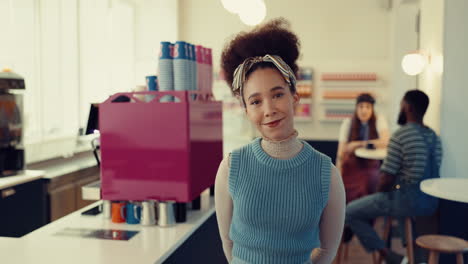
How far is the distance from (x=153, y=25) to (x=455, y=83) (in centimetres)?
424

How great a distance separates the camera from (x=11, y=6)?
3.30 metres

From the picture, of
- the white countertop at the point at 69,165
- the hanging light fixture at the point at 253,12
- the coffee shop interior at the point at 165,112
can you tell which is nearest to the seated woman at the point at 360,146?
the coffee shop interior at the point at 165,112

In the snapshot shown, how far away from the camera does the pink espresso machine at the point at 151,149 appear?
1.91 m

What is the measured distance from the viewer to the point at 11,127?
2.76m

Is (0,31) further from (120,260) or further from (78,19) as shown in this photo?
(120,260)

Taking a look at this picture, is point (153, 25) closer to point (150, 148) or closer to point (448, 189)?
point (150, 148)

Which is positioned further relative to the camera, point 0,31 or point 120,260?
point 0,31

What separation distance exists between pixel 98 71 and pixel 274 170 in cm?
380

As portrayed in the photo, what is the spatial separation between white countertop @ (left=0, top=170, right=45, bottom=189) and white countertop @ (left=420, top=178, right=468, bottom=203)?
2.34 meters

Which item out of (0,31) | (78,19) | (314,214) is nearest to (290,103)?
(314,214)

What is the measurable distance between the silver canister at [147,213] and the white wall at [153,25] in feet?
14.4

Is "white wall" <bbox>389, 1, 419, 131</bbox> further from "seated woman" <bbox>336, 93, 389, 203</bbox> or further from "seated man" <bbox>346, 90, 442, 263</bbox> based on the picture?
"seated man" <bbox>346, 90, 442, 263</bbox>

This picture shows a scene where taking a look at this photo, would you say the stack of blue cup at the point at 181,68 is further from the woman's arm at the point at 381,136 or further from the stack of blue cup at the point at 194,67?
the woman's arm at the point at 381,136

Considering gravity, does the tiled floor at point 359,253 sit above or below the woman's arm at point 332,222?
below
